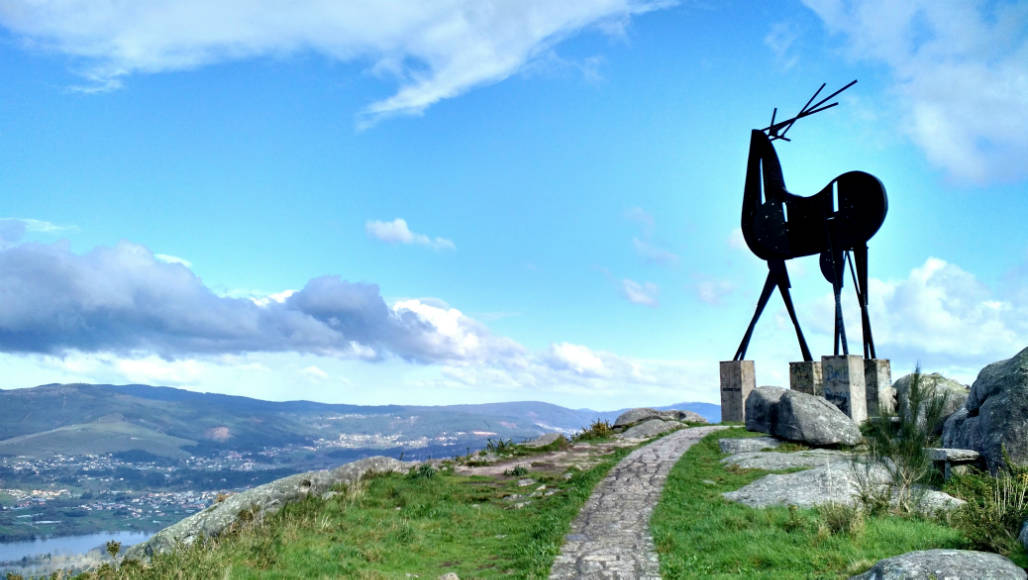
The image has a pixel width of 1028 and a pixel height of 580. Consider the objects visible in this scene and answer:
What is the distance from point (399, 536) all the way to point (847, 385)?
23552 mm

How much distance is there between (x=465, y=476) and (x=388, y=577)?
12.0 metres

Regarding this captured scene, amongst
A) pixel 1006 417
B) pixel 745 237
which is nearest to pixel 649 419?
pixel 745 237

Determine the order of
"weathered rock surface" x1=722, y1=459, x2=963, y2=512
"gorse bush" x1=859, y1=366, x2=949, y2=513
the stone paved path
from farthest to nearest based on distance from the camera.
A: "weathered rock surface" x1=722, y1=459, x2=963, y2=512 → "gorse bush" x1=859, y1=366, x2=949, y2=513 → the stone paved path

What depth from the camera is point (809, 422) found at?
938 inches

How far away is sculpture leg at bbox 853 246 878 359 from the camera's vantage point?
30.9m

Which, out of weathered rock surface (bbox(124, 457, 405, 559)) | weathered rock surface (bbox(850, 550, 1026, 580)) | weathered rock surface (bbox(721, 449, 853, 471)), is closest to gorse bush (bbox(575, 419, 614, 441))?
weathered rock surface (bbox(721, 449, 853, 471))

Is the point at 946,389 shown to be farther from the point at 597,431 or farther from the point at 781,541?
the point at 597,431

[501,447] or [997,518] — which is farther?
[501,447]

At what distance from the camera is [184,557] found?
11617 millimetres

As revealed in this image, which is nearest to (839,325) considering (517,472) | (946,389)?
(946,389)

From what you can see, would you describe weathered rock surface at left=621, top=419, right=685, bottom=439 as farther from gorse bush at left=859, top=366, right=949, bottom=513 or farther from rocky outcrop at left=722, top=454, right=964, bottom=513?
gorse bush at left=859, top=366, right=949, bottom=513

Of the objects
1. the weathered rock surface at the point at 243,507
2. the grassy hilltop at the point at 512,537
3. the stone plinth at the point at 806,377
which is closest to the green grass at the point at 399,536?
the grassy hilltop at the point at 512,537

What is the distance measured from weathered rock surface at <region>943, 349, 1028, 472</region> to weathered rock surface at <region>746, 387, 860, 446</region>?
570 cm

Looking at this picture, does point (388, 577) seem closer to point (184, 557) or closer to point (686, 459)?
point (184, 557)
